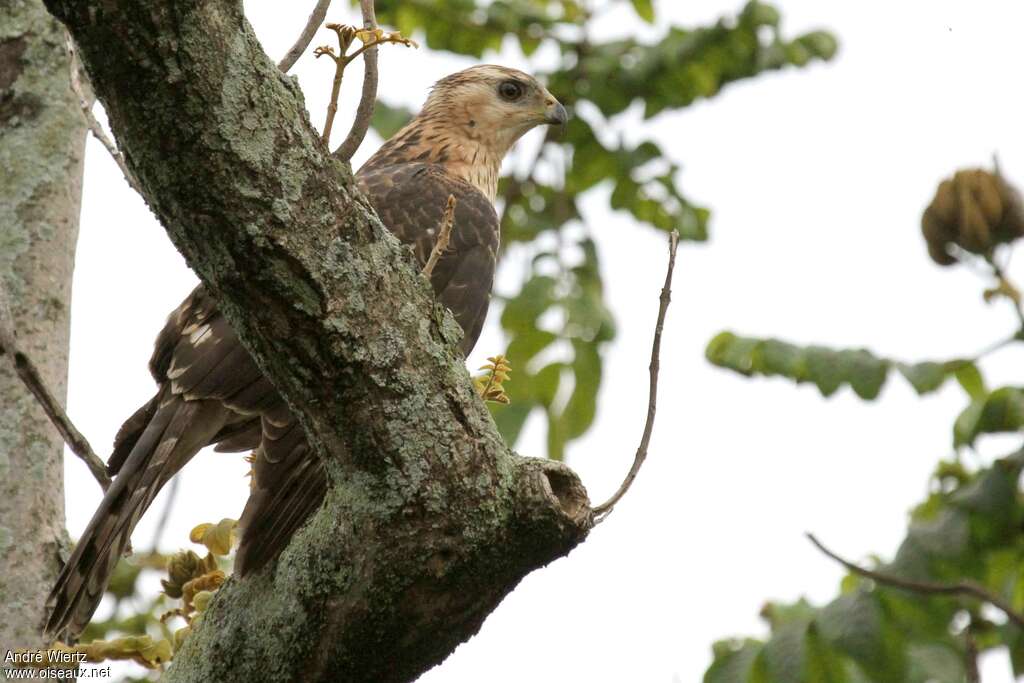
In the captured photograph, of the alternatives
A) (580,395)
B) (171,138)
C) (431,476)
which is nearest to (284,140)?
(171,138)

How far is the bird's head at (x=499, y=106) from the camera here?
227 inches

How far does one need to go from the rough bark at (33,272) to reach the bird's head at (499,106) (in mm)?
2340

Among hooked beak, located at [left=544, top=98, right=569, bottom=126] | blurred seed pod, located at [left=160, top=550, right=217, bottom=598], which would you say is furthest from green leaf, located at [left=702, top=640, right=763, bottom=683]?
hooked beak, located at [left=544, top=98, right=569, bottom=126]

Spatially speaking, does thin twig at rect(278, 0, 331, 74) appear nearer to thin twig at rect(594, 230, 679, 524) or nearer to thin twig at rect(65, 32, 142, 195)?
thin twig at rect(65, 32, 142, 195)

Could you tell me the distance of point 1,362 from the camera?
335cm

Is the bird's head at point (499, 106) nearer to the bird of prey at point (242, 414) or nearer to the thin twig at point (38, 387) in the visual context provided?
the bird of prey at point (242, 414)

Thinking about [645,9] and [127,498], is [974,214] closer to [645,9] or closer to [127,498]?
[127,498]

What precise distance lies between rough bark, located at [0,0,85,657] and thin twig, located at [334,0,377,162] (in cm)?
100

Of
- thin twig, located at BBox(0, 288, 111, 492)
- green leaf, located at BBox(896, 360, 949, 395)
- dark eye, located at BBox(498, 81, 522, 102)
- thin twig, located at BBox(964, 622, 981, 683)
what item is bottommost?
thin twig, located at BBox(964, 622, 981, 683)

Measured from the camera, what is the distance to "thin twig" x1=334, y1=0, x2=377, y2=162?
9.57 feet

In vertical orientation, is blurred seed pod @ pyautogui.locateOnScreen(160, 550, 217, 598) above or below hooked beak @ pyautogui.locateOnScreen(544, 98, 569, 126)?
below

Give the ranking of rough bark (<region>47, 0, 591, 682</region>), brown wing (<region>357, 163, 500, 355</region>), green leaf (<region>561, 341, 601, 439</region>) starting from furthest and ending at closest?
green leaf (<region>561, 341, 601, 439</region>), brown wing (<region>357, 163, 500, 355</region>), rough bark (<region>47, 0, 591, 682</region>)

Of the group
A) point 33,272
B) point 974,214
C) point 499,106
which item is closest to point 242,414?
point 33,272

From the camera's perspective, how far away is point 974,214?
3.15 meters
